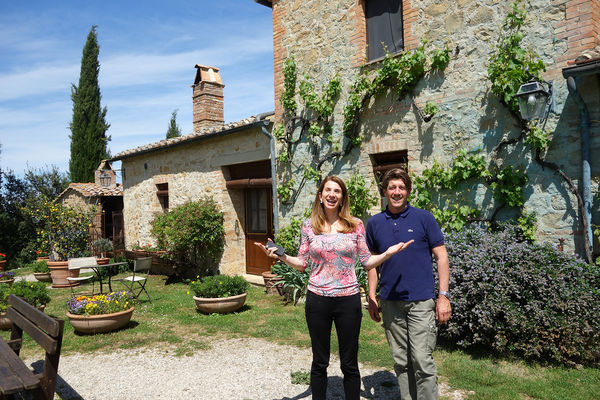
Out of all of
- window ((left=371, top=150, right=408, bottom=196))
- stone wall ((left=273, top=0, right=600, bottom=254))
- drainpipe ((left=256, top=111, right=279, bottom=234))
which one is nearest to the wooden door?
drainpipe ((left=256, top=111, right=279, bottom=234))

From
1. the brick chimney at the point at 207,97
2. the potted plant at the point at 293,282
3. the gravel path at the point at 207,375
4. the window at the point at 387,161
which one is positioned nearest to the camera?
the gravel path at the point at 207,375

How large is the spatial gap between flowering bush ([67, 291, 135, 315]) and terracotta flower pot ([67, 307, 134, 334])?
0.10 metres

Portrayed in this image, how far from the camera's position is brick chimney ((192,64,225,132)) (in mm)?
12055

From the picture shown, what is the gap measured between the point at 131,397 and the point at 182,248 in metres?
6.06

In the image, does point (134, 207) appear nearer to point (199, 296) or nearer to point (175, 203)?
point (175, 203)

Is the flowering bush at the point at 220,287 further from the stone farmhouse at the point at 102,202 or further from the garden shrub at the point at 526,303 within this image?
the stone farmhouse at the point at 102,202

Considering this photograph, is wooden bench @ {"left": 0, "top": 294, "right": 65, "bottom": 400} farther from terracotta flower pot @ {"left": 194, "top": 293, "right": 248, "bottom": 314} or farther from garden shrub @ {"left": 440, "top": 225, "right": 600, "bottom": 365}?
garden shrub @ {"left": 440, "top": 225, "right": 600, "bottom": 365}

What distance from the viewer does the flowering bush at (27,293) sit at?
5.84 metres

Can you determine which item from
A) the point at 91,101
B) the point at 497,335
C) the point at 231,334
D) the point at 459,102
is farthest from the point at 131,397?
the point at 91,101

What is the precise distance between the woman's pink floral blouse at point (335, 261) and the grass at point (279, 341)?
66.1 inches

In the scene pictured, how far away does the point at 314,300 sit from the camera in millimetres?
2865

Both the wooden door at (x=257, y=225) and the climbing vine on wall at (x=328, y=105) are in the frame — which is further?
the wooden door at (x=257, y=225)

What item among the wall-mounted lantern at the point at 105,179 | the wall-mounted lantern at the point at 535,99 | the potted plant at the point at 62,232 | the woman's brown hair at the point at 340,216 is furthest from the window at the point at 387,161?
the wall-mounted lantern at the point at 105,179

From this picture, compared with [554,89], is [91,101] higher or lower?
higher
